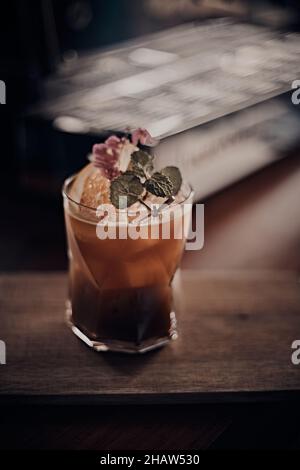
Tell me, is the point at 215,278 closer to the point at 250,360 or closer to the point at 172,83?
the point at 250,360

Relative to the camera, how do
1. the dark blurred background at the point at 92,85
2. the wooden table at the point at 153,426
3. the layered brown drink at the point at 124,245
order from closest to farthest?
the wooden table at the point at 153,426
the layered brown drink at the point at 124,245
the dark blurred background at the point at 92,85

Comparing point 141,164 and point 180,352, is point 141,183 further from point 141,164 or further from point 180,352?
point 180,352

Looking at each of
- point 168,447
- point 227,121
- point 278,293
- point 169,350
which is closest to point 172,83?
point 227,121

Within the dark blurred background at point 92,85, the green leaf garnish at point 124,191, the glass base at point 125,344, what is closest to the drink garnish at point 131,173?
the green leaf garnish at point 124,191

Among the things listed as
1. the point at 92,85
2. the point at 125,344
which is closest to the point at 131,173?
the point at 125,344

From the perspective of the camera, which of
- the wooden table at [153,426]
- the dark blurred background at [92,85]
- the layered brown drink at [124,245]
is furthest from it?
the dark blurred background at [92,85]

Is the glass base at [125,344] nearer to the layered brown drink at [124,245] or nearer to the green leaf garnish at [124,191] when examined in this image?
the layered brown drink at [124,245]

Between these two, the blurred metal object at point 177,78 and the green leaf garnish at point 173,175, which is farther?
the blurred metal object at point 177,78
